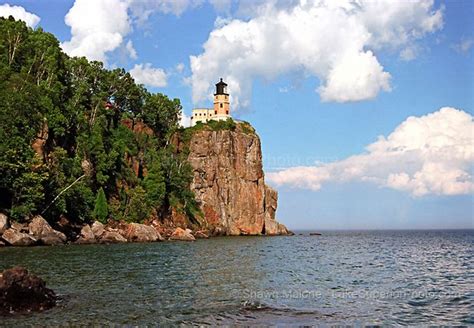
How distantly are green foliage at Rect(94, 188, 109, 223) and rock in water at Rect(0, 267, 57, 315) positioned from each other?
203ft

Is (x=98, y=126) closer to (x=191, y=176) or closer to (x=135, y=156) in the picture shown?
(x=135, y=156)

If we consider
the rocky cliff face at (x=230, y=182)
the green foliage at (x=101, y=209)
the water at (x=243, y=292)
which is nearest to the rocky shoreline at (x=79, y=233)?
the green foliage at (x=101, y=209)

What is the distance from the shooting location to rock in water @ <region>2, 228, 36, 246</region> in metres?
58.2

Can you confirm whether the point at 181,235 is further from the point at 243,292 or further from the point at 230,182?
the point at 243,292

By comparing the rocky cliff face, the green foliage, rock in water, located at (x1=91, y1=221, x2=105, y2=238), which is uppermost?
the rocky cliff face

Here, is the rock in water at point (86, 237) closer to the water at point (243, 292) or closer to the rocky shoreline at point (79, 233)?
the rocky shoreline at point (79, 233)

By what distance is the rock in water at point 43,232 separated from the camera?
6341 cm

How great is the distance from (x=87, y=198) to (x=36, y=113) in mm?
17806

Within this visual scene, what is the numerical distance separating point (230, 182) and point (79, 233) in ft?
186

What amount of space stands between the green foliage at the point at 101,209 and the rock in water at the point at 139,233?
4.67 meters

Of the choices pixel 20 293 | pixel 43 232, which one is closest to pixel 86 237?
pixel 43 232

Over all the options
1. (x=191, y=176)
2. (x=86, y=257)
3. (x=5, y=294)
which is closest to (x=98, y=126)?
(x=191, y=176)

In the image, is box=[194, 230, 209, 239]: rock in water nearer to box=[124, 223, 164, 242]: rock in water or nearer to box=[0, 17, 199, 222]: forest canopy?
box=[0, 17, 199, 222]: forest canopy

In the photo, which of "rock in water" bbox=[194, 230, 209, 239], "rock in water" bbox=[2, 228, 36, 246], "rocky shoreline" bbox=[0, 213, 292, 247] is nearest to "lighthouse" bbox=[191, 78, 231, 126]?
"rock in water" bbox=[194, 230, 209, 239]
